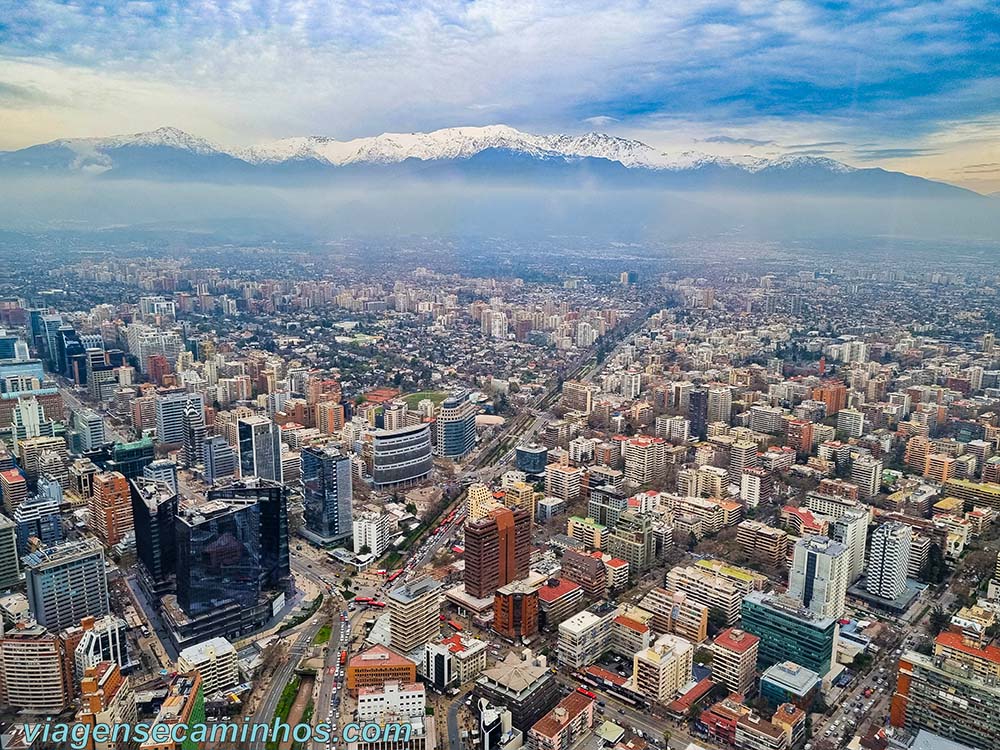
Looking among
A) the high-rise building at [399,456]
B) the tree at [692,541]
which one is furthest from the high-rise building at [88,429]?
the tree at [692,541]

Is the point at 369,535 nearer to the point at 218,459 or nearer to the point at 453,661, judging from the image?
the point at 453,661

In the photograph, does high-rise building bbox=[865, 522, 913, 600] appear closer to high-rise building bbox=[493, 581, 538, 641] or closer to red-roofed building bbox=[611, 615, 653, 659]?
Answer: red-roofed building bbox=[611, 615, 653, 659]

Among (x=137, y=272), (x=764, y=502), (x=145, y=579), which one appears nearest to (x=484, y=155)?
(x=137, y=272)

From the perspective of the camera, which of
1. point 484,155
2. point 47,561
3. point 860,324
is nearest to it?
point 47,561

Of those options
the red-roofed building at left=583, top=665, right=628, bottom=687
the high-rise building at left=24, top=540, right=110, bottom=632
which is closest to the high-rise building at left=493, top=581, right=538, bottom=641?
the red-roofed building at left=583, top=665, right=628, bottom=687

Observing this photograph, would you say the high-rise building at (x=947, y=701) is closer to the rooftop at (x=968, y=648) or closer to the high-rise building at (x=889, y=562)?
the rooftop at (x=968, y=648)

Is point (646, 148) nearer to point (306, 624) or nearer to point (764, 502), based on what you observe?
point (764, 502)
